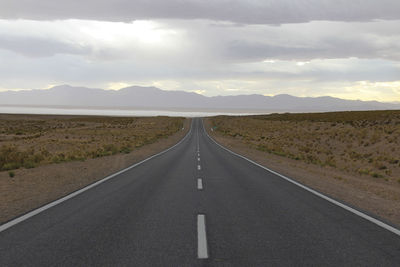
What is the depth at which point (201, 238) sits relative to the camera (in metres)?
5.13

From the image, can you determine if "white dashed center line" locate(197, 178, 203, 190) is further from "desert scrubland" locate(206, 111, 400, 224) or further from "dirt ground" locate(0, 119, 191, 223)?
"desert scrubland" locate(206, 111, 400, 224)

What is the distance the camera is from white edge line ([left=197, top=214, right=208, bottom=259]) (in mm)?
4457

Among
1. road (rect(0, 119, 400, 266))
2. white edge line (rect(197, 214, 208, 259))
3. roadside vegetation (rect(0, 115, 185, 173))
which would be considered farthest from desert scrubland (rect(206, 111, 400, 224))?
roadside vegetation (rect(0, 115, 185, 173))

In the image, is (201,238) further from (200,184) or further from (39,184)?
(39,184)

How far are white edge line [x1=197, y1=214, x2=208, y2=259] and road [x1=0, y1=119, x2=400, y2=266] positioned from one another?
14 mm

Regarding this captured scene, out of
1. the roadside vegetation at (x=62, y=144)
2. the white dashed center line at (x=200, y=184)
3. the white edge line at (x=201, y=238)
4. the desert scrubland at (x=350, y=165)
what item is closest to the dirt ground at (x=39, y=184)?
the roadside vegetation at (x=62, y=144)

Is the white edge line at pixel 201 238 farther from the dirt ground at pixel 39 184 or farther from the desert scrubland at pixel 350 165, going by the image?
the desert scrubland at pixel 350 165

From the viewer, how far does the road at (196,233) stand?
4.32 metres

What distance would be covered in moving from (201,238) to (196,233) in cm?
28

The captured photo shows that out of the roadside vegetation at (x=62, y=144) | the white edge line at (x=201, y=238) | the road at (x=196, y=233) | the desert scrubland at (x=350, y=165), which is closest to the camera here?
the road at (x=196, y=233)

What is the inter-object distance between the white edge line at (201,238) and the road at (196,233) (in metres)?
0.01

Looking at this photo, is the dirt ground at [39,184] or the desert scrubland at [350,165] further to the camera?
the desert scrubland at [350,165]

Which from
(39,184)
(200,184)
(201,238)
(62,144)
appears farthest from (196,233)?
(62,144)

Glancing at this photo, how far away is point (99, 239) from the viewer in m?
5.07
